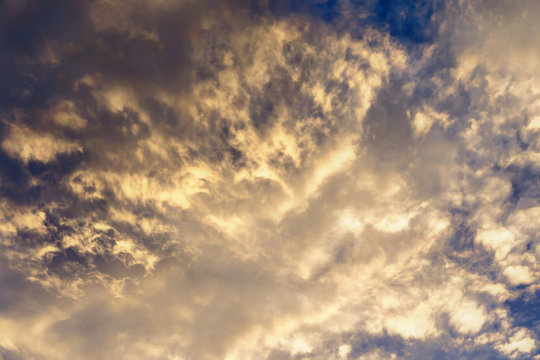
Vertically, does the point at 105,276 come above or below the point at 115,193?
below

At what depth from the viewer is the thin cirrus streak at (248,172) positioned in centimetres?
991

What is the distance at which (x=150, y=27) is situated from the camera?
9.44 metres

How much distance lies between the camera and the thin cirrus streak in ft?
32.5

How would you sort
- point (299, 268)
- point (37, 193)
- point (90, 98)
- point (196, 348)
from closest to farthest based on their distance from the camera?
point (90, 98) → point (37, 193) → point (299, 268) → point (196, 348)

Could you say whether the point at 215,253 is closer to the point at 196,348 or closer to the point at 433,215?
the point at 196,348

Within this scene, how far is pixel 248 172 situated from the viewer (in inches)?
507

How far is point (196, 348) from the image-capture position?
19.7 meters

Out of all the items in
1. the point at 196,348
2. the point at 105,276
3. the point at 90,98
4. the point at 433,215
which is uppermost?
the point at 90,98

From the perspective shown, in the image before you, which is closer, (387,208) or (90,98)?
(90,98)

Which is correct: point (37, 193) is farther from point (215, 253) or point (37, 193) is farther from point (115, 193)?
point (215, 253)

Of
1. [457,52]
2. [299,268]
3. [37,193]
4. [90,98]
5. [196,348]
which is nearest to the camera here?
[90,98]

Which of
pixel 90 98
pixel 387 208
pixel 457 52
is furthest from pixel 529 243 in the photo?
pixel 90 98

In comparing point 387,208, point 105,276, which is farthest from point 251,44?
point 105,276

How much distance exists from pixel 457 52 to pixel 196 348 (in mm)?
25651
